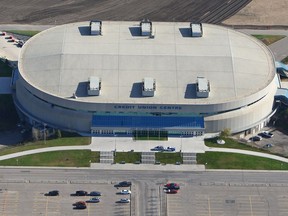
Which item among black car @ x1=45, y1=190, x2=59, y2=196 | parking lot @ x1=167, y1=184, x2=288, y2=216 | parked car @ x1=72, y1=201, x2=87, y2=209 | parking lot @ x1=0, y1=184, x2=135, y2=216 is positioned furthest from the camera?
black car @ x1=45, y1=190, x2=59, y2=196

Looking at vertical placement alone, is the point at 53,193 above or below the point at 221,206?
above

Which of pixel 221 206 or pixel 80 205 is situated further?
pixel 221 206

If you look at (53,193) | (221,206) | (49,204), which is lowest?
(221,206)

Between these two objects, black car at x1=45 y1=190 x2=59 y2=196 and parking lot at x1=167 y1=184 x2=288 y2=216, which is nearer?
parking lot at x1=167 y1=184 x2=288 y2=216

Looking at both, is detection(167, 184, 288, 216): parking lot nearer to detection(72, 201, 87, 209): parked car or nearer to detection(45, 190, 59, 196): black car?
detection(72, 201, 87, 209): parked car

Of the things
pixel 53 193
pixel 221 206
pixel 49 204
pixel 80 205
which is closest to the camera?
pixel 80 205

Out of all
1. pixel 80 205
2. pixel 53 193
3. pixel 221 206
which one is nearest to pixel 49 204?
pixel 53 193

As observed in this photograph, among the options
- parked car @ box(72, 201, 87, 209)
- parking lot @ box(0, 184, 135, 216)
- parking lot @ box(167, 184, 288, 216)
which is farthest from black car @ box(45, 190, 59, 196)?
parking lot @ box(167, 184, 288, 216)

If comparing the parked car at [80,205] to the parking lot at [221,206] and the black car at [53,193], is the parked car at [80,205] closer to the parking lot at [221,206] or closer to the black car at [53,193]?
the black car at [53,193]

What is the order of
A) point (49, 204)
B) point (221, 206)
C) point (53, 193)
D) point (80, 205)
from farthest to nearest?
point (53, 193), point (221, 206), point (49, 204), point (80, 205)

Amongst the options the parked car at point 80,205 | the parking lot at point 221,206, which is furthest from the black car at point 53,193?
the parking lot at point 221,206

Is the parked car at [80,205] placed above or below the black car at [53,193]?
below

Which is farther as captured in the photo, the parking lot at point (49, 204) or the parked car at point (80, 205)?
the parked car at point (80, 205)

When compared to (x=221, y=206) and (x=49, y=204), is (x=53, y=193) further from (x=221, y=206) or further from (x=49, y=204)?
(x=221, y=206)
